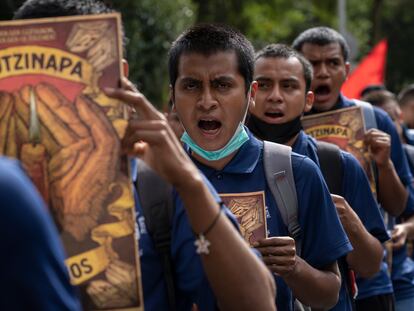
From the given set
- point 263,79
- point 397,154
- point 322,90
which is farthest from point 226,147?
point 397,154

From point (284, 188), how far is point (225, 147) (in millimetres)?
281

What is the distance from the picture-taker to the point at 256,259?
2625 mm

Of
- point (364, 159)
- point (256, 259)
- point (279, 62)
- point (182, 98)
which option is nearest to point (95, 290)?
point (256, 259)

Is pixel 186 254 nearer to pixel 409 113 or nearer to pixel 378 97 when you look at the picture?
pixel 378 97

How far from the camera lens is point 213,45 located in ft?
11.8

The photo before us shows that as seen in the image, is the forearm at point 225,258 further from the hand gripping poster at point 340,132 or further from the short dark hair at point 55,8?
the hand gripping poster at point 340,132

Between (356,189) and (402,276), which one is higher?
(356,189)

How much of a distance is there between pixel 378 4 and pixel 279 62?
19.3 meters

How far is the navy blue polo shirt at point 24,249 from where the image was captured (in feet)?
6.18

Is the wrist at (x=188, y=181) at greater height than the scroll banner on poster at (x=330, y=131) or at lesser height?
greater

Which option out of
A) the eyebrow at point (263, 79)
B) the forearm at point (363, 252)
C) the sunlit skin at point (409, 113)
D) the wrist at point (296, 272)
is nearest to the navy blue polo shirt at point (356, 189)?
the forearm at point (363, 252)

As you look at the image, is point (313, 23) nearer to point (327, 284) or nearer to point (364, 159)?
point (364, 159)

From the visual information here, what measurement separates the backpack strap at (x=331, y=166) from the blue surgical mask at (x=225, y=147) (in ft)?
3.08

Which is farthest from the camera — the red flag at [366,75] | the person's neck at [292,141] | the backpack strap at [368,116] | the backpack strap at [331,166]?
the red flag at [366,75]
